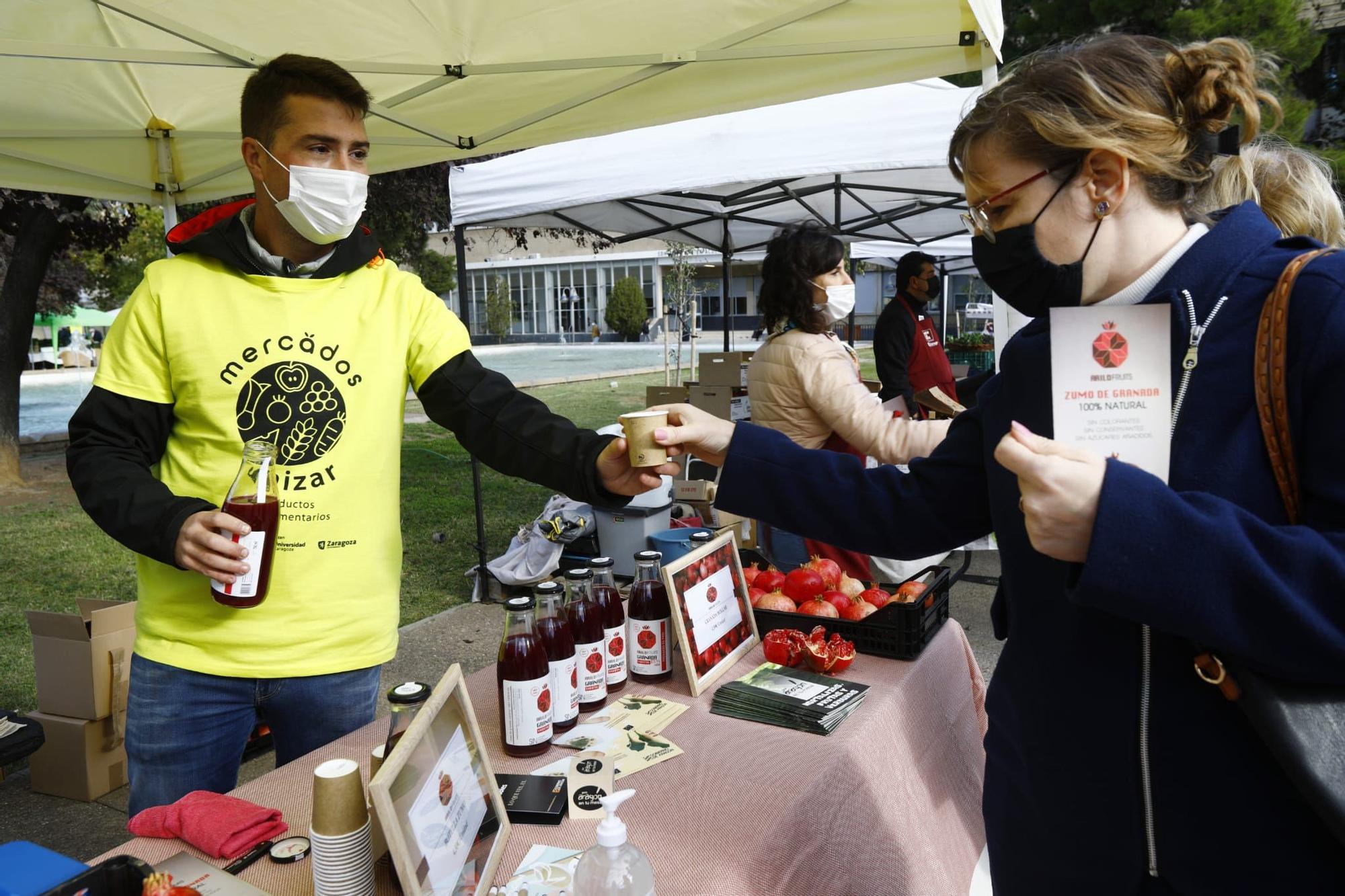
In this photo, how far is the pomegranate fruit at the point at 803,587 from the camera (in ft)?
8.51

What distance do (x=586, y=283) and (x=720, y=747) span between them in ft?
167

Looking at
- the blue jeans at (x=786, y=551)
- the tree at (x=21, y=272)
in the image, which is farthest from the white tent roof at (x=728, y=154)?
the tree at (x=21, y=272)

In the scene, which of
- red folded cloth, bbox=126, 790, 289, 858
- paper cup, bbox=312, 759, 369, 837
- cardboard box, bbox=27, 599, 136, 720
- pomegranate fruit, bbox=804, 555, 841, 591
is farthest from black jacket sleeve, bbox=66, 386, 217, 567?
cardboard box, bbox=27, 599, 136, 720

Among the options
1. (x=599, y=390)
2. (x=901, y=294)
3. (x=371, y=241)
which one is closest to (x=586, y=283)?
(x=599, y=390)

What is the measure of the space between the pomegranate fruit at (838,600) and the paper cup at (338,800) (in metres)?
1.60

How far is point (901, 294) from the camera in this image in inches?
237

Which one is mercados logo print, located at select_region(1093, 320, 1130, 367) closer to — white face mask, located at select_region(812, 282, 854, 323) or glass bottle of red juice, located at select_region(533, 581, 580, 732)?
glass bottle of red juice, located at select_region(533, 581, 580, 732)

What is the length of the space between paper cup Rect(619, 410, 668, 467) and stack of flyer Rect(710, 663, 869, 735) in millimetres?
633

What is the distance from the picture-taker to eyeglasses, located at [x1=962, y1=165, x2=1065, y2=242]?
126 cm

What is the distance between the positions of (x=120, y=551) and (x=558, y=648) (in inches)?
315

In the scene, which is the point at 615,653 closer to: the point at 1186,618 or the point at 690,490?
the point at 1186,618

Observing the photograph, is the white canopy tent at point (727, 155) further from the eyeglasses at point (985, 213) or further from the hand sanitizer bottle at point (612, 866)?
the hand sanitizer bottle at point (612, 866)

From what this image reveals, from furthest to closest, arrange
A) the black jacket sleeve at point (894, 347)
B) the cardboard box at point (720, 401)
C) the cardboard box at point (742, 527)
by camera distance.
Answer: the cardboard box at point (720, 401)
the black jacket sleeve at point (894, 347)
the cardboard box at point (742, 527)

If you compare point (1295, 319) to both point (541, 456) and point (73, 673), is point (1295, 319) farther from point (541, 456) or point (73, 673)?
point (73, 673)
